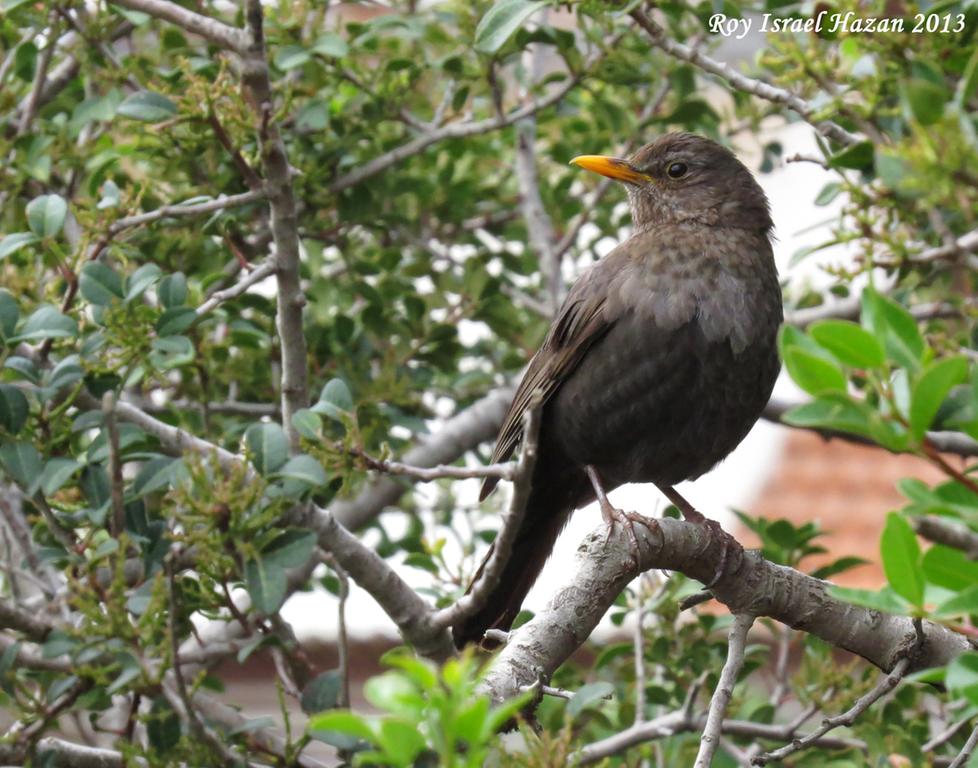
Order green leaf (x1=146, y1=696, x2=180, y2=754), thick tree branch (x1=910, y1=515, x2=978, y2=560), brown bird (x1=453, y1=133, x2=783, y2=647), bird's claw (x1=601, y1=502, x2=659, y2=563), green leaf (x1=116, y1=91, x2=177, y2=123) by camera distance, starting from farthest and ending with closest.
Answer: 1. brown bird (x1=453, y1=133, x2=783, y2=647)
2. green leaf (x1=116, y1=91, x2=177, y2=123)
3. bird's claw (x1=601, y1=502, x2=659, y2=563)
4. green leaf (x1=146, y1=696, x2=180, y2=754)
5. thick tree branch (x1=910, y1=515, x2=978, y2=560)

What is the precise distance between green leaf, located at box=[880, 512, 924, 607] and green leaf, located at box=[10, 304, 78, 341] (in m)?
1.82

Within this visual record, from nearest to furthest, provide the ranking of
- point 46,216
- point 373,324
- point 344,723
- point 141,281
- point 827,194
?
point 344,723 < point 141,281 < point 46,216 < point 827,194 < point 373,324

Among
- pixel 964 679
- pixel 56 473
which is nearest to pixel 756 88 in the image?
pixel 56 473

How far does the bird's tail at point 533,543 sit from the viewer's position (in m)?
3.84

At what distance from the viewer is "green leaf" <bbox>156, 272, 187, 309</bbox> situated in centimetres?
301

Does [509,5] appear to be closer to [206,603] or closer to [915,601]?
[206,603]

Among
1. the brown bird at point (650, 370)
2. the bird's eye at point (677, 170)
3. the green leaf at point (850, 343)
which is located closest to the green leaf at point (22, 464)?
the brown bird at point (650, 370)

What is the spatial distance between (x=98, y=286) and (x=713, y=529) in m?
1.68

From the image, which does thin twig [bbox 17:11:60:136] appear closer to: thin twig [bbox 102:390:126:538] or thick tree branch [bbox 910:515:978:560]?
thin twig [bbox 102:390:126:538]

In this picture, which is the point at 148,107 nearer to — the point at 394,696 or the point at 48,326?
the point at 48,326

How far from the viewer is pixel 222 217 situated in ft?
11.9

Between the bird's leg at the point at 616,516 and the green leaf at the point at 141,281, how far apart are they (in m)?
1.15

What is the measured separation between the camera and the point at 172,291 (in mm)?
3010

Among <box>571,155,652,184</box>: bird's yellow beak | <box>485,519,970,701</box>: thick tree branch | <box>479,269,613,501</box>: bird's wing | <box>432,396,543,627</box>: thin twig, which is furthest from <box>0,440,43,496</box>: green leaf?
<box>571,155,652,184</box>: bird's yellow beak
